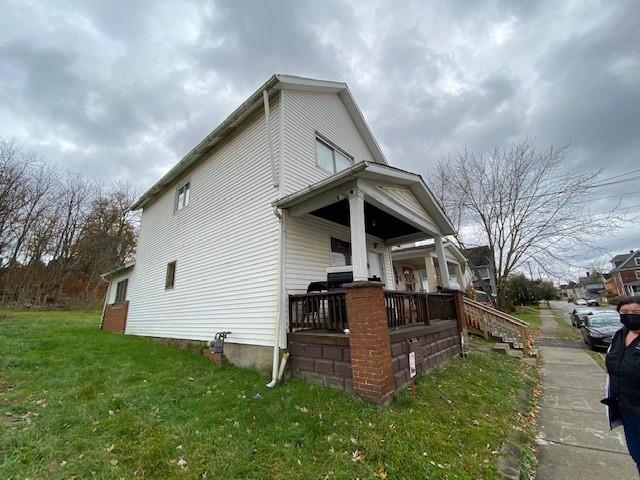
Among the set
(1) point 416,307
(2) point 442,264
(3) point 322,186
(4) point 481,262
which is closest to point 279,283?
(3) point 322,186

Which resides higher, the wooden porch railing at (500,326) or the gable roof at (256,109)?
the gable roof at (256,109)

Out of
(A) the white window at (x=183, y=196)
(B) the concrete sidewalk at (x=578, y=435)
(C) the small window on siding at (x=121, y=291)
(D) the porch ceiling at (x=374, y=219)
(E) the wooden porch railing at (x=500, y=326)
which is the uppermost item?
(A) the white window at (x=183, y=196)

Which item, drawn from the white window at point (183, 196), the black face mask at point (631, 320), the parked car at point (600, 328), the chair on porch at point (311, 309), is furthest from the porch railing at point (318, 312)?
the parked car at point (600, 328)

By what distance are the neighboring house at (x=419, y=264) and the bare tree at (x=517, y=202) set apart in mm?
2354

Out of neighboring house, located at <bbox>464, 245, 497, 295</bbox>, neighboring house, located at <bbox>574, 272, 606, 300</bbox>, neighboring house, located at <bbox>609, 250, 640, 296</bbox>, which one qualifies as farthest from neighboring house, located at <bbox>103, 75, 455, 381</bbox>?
neighboring house, located at <bbox>574, 272, 606, 300</bbox>

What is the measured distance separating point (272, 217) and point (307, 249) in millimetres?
1154

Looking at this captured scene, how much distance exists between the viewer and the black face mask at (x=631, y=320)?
245cm

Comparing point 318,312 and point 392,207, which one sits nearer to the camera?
point 318,312

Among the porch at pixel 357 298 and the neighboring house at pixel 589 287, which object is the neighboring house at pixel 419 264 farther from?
the neighboring house at pixel 589 287

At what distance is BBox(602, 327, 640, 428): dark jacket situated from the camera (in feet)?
7.68

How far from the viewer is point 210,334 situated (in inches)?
293

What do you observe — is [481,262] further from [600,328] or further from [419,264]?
[600,328]

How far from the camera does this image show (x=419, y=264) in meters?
16.0

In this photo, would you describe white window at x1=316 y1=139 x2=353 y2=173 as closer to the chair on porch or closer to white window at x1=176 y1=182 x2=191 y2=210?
the chair on porch
